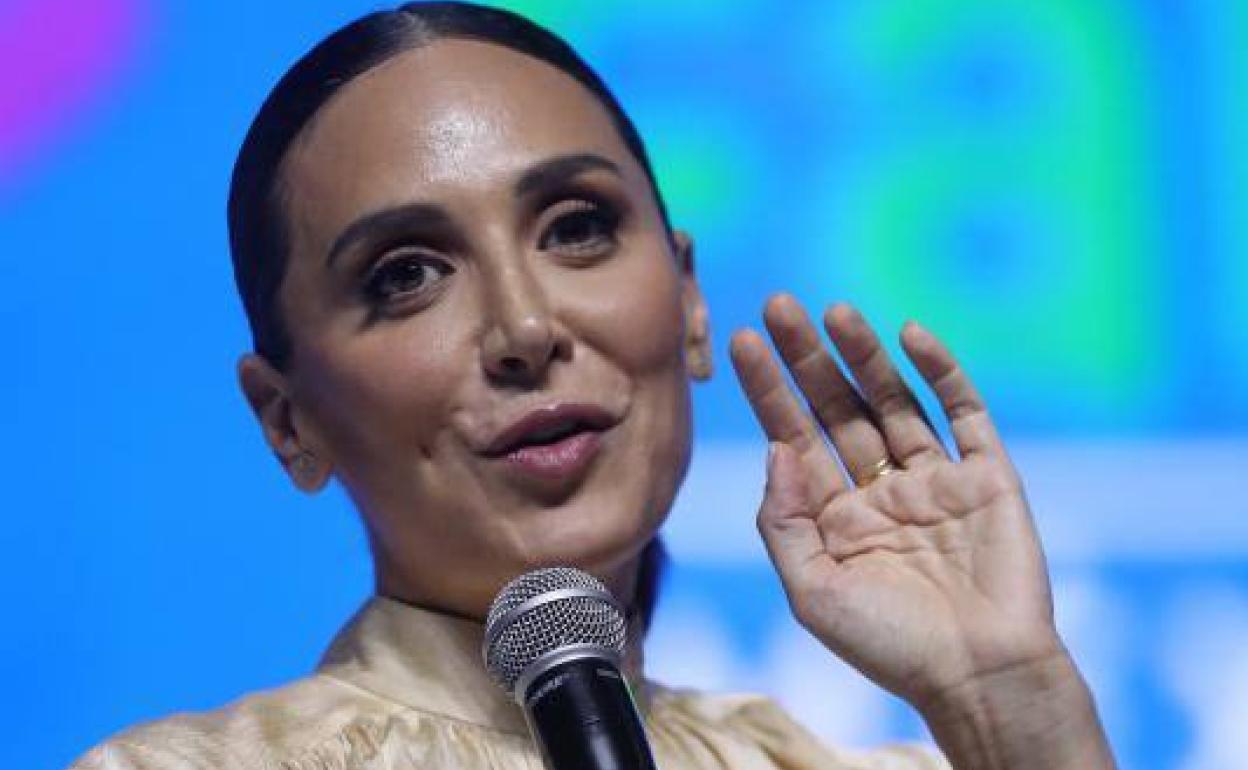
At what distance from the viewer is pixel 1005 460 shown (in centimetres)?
177

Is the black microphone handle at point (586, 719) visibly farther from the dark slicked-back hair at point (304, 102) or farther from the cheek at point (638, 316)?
the dark slicked-back hair at point (304, 102)

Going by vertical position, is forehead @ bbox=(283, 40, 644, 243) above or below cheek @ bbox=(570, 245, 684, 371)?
above

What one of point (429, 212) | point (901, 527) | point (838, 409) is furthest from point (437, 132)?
point (901, 527)

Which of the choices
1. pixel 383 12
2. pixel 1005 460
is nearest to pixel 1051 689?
pixel 1005 460

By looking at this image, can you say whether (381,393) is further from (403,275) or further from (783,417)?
(783,417)

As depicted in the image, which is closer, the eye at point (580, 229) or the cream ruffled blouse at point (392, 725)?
the cream ruffled blouse at point (392, 725)

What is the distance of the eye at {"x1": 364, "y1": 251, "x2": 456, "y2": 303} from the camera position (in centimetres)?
180

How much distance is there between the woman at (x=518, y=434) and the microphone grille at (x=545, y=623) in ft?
1.26

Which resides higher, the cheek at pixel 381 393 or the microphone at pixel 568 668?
the cheek at pixel 381 393

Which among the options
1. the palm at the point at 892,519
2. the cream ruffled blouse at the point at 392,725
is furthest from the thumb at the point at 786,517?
the cream ruffled blouse at the point at 392,725

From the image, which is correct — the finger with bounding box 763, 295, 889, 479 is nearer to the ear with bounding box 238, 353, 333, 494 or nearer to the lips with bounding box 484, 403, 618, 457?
the lips with bounding box 484, 403, 618, 457

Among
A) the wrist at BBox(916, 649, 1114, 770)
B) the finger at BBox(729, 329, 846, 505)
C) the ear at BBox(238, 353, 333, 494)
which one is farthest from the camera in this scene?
the ear at BBox(238, 353, 333, 494)

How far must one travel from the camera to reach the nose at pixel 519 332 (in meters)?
1.72

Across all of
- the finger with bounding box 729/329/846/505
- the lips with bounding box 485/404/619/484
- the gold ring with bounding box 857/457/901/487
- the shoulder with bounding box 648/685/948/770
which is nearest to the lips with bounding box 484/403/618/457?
the lips with bounding box 485/404/619/484
